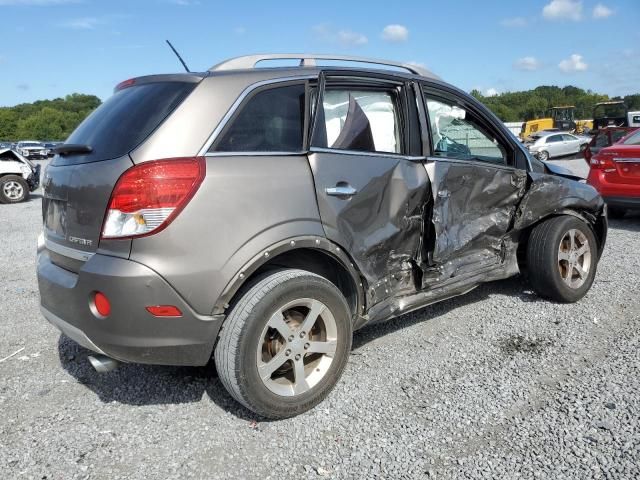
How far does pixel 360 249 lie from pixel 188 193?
109cm

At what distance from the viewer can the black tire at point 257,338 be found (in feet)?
8.48

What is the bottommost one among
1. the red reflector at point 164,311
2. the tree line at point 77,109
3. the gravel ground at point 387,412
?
the gravel ground at point 387,412

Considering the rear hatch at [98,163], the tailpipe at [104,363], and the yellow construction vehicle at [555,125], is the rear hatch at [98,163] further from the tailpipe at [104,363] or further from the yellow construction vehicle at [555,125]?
the yellow construction vehicle at [555,125]

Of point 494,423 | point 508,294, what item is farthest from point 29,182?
point 494,423

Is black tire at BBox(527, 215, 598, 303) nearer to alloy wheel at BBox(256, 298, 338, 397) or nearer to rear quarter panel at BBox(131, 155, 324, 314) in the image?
alloy wheel at BBox(256, 298, 338, 397)

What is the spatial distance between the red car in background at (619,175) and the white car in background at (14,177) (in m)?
13.4

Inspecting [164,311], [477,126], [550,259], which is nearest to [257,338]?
[164,311]

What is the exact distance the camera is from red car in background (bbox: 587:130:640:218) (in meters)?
7.44

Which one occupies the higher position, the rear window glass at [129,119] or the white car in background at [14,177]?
the rear window glass at [129,119]

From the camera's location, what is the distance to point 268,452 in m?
2.56

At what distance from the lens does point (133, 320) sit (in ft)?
8.08

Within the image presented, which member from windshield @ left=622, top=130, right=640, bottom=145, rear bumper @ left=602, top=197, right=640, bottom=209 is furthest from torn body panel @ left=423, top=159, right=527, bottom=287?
windshield @ left=622, top=130, right=640, bottom=145

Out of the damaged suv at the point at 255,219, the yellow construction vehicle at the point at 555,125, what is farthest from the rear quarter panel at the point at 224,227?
the yellow construction vehicle at the point at 555,125

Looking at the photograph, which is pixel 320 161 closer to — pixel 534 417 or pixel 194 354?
pixel 194 354
